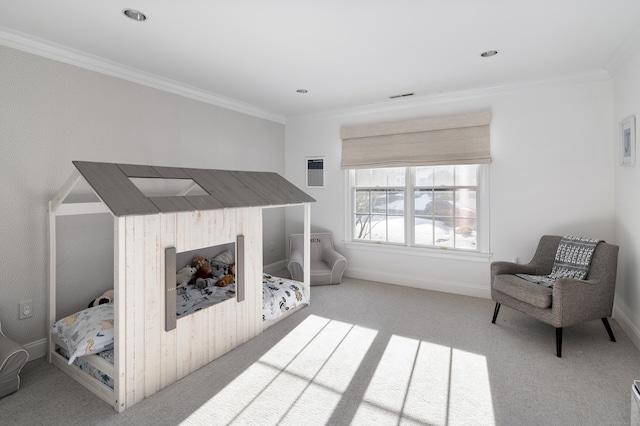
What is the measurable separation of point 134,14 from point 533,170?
4172 millimetres

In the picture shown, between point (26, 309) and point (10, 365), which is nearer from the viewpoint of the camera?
point (10, 365)

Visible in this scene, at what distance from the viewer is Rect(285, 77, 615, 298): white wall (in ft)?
11.5

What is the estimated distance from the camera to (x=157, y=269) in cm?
224

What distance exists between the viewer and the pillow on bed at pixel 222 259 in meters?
4.14

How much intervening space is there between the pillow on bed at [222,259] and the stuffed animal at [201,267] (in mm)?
190

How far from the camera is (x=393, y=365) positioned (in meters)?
2.55

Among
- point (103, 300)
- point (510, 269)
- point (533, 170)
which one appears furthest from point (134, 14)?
point (533, 170)

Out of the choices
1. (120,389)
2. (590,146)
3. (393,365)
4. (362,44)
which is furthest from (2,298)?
(590,146)

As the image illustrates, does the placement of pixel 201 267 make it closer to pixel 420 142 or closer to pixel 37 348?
pixel 37 348

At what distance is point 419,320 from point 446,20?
9.00 ft

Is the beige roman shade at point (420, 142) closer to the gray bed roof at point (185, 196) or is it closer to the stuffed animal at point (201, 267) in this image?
the gray bed roof at point (185, 196)

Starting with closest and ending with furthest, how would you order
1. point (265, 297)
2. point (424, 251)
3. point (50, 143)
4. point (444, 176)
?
point (50, 143) → point (265, 297) → point (444, 176) → point (424, 251)

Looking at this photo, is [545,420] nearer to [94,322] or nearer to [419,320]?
[419,320]

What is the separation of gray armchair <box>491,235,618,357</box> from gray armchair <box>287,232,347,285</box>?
6.90ft
